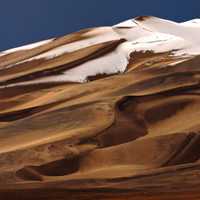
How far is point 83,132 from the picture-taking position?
3.96m

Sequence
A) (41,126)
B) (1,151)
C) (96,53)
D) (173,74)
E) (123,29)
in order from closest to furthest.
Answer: (1,151) → (41,126) → (173,74) → (96,53) → (123,29)

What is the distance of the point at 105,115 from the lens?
4.20 m

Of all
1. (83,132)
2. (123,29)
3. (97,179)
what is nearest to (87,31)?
(123,29)

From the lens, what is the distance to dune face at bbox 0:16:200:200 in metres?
3.19

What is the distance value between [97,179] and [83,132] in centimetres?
75

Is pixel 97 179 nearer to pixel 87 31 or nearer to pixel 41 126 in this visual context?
pixel 41 126

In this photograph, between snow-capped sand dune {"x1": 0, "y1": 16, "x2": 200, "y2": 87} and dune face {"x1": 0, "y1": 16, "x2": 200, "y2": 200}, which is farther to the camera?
snow-capped sand dune {"x1": 0, "y1": 16, "x2": 200, "y2": 87}

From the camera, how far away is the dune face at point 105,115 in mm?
3190

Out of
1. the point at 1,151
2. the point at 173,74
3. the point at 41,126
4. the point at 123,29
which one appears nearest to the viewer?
the point at 1,151

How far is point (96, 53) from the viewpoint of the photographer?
579 centimetres

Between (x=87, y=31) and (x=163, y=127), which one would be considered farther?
(x=87, y=31)

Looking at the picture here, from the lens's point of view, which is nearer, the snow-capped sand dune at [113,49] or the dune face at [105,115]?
the dune face at [105,115]

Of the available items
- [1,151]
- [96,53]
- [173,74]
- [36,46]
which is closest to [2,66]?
[36,46]

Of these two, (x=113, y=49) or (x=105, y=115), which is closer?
(x=105, y=115)
